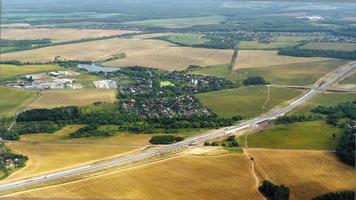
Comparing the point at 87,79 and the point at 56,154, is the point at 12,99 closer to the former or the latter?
the point at 87,79

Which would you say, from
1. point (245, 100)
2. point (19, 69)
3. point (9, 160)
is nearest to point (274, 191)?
point (9, 160)

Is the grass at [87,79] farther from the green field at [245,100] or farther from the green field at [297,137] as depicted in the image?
the green field at [297,137]

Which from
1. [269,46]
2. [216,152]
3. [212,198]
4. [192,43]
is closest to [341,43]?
[269,46]

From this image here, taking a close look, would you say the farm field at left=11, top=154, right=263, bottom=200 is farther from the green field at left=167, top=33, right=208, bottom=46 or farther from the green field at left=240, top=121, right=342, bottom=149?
the green field at left=167, top=33, right=208, bottom=46

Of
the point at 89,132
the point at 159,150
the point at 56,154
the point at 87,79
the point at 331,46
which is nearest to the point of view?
the point at 56,154

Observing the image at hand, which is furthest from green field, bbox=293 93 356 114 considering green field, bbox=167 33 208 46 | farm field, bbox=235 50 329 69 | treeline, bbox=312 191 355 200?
green field, bbox=167 33 208 46
